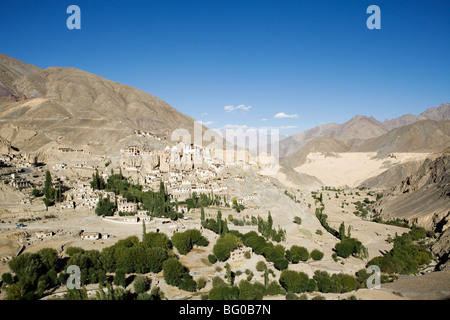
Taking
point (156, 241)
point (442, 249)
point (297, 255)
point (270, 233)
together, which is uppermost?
point (156, 241)

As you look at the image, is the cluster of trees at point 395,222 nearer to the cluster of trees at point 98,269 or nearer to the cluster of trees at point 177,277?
the cluster of trees at point 98,269

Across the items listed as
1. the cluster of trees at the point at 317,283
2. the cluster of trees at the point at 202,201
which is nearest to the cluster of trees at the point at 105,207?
the cluster of trees at the point at 202,201

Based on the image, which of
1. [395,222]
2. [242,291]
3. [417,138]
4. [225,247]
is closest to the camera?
[242,291]

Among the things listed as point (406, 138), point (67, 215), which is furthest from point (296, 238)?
point (406, 138)

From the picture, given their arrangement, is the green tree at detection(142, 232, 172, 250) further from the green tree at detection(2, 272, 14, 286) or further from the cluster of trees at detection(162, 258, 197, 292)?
the green tree at detection(2, 272, 14, 286)

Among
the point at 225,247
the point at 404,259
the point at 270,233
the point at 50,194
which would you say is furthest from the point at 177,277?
the point at 50,194

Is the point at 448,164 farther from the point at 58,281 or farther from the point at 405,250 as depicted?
the point at 58,281

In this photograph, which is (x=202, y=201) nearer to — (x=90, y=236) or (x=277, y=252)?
(x=90, y=236)
